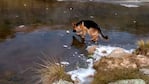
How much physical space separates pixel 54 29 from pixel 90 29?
1.87 m

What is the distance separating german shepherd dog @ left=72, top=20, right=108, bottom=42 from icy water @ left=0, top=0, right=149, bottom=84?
22 centimetres

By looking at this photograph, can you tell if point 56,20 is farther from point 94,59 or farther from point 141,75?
point 141,75

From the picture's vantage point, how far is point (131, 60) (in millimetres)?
8328

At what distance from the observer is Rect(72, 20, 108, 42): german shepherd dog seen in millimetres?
10672

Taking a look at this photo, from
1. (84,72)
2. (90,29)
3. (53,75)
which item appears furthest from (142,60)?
(90,29)

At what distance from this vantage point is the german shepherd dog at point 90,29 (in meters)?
10.7

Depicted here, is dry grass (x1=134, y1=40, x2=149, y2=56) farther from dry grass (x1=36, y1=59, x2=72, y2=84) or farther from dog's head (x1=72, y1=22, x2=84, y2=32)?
dog's head (x1=72, y1=22, x2=84, y2=32)

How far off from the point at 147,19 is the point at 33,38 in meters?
5.72

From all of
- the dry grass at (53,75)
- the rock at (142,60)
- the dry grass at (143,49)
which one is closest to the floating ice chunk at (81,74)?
the dry grass at (53,75)

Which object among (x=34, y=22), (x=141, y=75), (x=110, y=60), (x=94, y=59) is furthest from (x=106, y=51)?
(x=34, y=22)

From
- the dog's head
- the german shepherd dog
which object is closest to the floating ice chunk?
the german shepherd dog

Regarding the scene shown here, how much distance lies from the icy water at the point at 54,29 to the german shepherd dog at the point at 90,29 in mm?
221

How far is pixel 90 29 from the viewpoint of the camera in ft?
35.3

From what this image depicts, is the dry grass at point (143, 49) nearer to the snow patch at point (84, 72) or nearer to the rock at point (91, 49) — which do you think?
the snow patch at point (84, 72)
